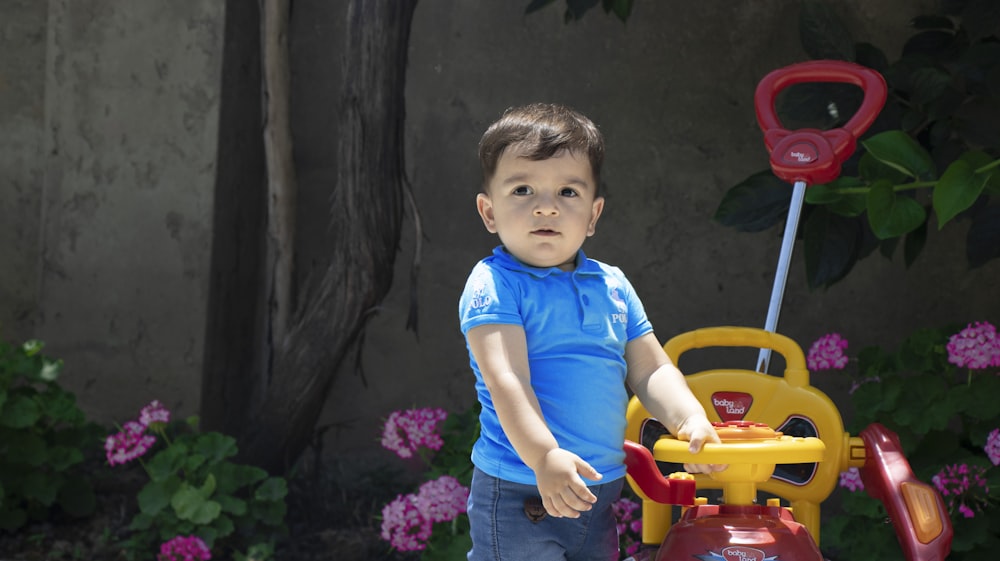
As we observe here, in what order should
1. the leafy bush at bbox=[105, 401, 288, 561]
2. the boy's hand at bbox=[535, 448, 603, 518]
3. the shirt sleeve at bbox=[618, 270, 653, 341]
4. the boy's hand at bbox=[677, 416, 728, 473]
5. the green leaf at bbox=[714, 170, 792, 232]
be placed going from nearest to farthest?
the boy's hand at bbox=[535, 448, 603, 518], the boy's hand at bbox=[677, 416, 728, 473], the shirt sleeve at bbox=[618, 270, 653, 341], the green leaf at bbox=[714, 170, 792, 232], the leafy bush at bbox=[105, 401, 288, 561]

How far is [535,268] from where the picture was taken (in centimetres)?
181

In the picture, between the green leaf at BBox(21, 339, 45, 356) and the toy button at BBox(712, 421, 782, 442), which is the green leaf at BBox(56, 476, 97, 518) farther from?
the toy button at BBox(712, 421, 782, 442)

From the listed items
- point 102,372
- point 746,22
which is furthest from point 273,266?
point 746,22

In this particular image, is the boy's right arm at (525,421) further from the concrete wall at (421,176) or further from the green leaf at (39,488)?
the concrete wall at (421,176)

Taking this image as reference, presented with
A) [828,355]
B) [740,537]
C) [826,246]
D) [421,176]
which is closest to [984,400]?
[828,355]

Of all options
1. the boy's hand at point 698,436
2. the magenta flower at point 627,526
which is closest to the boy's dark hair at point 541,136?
the boy's hand at point 698,436

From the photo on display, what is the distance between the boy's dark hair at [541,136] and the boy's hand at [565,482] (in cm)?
46

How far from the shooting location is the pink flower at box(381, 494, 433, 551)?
2.81m

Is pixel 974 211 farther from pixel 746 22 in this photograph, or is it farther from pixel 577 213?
pixel 577 213

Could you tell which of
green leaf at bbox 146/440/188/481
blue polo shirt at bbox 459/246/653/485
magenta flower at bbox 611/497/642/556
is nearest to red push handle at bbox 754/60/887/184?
blue polo shirt at bbox 459/246/653/485

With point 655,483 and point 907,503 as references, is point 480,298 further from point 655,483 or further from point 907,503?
point 907,503

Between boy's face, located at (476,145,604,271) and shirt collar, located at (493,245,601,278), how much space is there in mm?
13

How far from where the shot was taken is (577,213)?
5.87 ft

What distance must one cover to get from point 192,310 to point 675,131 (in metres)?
1.49
